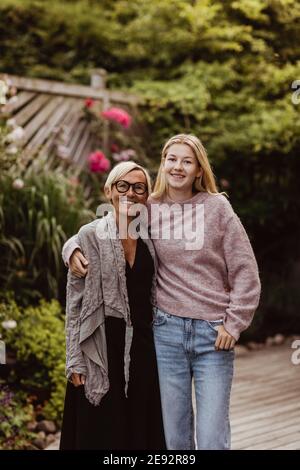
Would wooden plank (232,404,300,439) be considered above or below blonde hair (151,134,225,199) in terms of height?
below

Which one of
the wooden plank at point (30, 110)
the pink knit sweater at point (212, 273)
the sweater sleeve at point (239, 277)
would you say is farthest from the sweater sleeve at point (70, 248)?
the wooden plank at point (30, 110)

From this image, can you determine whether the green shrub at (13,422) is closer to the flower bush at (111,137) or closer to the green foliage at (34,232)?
the green foliage at (34,232)

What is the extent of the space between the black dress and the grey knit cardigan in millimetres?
34

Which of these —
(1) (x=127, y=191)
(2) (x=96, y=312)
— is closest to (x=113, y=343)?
(2) (x=96, y=312)

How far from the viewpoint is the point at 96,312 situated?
2789 millimetres

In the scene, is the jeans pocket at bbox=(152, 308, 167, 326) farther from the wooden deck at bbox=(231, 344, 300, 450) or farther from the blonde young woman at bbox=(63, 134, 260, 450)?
the wooden deck at bbox=(231, 344, 300, 450)

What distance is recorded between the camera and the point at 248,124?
25.2 feet

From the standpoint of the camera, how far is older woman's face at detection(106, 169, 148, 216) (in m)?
2.90

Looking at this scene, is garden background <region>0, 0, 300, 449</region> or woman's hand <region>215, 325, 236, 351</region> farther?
garden background <region>0, 0, 300, 449</region>

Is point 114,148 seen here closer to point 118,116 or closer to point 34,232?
point 118,116

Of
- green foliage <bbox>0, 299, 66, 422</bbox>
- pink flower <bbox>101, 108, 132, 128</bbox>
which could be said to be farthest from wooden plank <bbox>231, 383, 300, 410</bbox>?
pink flower <bbox>101, 108, 132, 128</bbox>

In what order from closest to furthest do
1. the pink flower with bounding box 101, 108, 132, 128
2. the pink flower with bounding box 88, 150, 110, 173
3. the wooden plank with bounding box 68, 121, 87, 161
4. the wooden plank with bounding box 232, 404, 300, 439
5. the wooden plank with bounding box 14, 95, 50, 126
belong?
the wooden plank with bounding box 232, 404, 300, 439 → the wooden plank with bounding box 14, 95, 50, 126 → the pink flower with bounding box 88, 150, 110, 173 → the wooden plank with bounding box 68, 121, 87, 161 → the pink flower with bounding box 101, 108, 132, 128

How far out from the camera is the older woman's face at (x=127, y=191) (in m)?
2.90

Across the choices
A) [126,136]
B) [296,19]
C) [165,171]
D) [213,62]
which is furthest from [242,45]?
[165,171]
